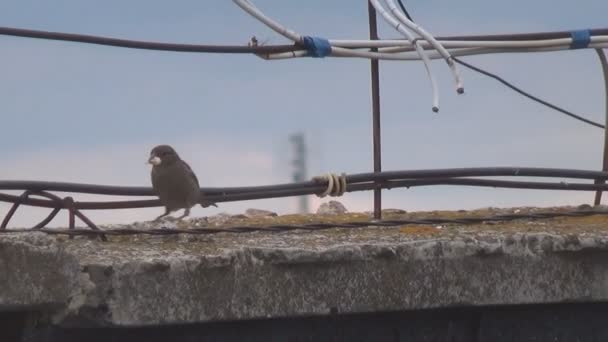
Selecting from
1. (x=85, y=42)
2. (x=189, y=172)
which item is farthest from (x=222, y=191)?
(x=85, y=42)

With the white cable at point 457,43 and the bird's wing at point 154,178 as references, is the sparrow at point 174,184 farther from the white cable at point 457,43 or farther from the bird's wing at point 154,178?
the white cable at point 457,43

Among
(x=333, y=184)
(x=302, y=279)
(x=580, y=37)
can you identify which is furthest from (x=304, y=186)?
(x=580, y=37)

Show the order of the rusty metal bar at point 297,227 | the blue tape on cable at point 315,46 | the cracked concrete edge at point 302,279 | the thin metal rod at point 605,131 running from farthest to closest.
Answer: the thin metal rod at point 605,131
the blue tape on cable at point 315,46
the rusty metal bar at point 297,227
the cracked concrete edge at point 302,279

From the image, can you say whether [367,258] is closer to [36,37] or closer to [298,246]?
[298,246]

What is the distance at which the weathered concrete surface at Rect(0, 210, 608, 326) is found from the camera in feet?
10.3

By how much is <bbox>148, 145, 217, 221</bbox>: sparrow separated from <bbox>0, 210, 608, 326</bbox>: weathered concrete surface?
282 millimetres

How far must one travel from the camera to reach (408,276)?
3551 mm

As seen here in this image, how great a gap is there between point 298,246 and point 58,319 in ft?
2.43

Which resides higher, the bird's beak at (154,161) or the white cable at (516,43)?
the white cable at (516,43)

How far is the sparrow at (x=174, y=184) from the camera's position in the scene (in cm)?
420

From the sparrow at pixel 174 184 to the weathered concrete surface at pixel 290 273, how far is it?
0.93 ft

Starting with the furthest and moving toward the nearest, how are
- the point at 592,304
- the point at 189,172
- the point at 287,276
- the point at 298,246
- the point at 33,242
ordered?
the point at 189,172, the point at 592,304, the point at 298,246, the point at 287,276, the point at 33,242

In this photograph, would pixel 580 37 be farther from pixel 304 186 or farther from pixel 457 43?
pixel 304 186

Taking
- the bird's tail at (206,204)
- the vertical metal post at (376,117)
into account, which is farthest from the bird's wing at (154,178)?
the vertical metal post at (376,117)
